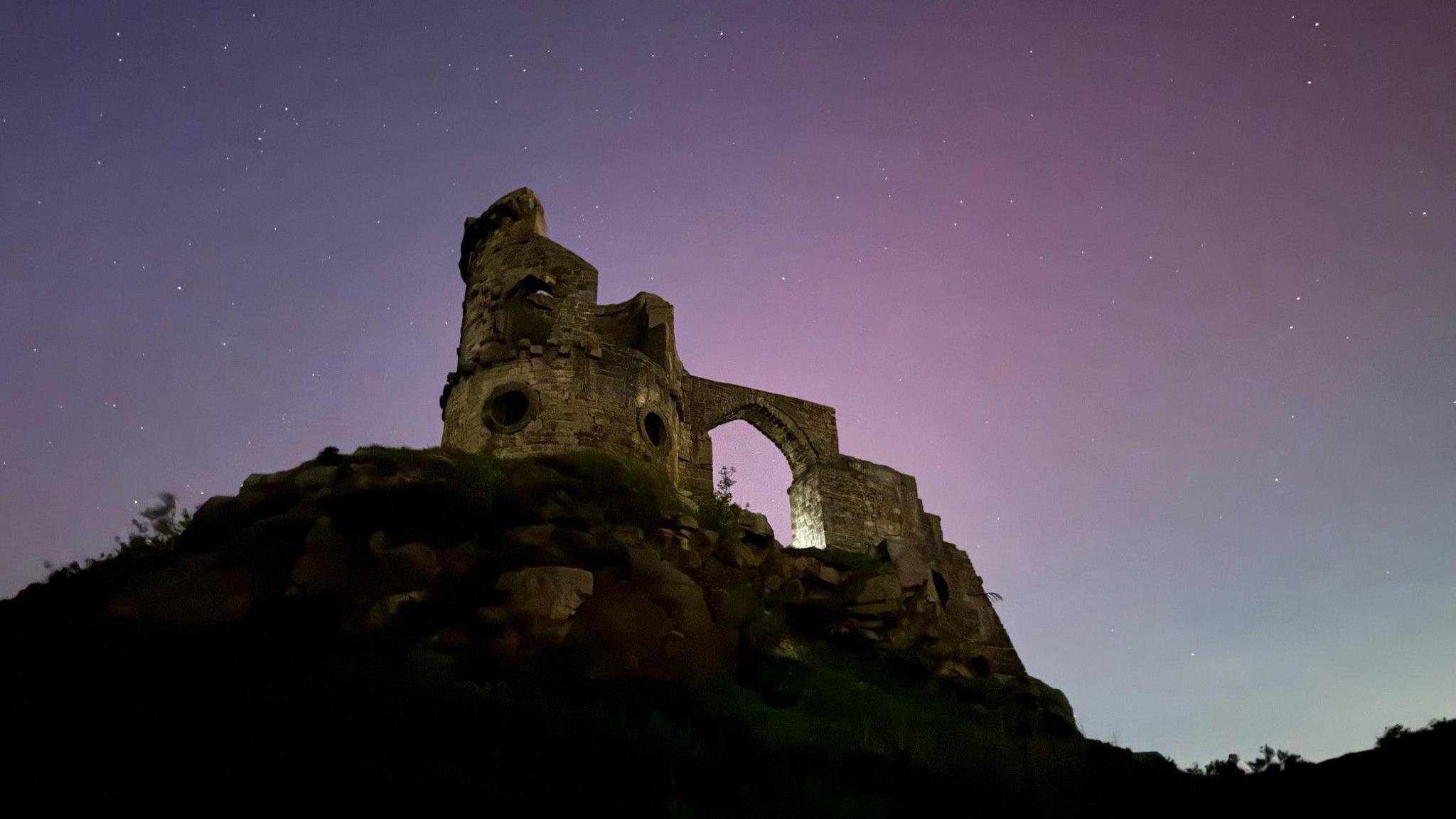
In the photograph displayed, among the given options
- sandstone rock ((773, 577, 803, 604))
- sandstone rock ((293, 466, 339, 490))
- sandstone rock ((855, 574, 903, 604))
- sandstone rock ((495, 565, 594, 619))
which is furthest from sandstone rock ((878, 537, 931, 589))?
sandstone rock ((293, 466, 339, 490))

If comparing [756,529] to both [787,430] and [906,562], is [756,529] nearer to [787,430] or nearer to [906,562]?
[906,562]

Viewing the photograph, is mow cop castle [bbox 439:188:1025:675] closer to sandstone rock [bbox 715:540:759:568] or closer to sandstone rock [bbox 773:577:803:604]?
sandstone rock [bbox 715:540:759:568]

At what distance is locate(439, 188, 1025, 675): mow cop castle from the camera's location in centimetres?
1393

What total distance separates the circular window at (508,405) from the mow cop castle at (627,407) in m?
0.02

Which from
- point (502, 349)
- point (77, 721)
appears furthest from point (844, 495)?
point (77, 721)

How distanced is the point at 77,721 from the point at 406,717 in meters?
2.32

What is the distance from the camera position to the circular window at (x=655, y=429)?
14812mm

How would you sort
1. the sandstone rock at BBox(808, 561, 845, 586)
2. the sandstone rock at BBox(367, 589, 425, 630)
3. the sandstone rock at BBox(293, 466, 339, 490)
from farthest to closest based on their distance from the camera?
the sandstone rock at BBox(808, 561, 845, 586), the sandstone rock at BBox(293, 466, 339, 490), the sandstone rock at BBox(367, 589, 425, 630)

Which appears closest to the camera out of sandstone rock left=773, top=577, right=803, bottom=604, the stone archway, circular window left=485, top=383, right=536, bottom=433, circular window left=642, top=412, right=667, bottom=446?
sandstone rock left=773, top=577, right=803, bottom=604

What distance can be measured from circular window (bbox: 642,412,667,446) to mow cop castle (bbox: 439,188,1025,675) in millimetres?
27

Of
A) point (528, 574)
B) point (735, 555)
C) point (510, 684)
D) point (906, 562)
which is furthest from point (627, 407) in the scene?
point (510, 684)

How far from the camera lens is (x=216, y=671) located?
23.3ft

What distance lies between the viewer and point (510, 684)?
292 inches

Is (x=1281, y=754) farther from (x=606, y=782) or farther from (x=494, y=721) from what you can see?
(x=494, y=721)
